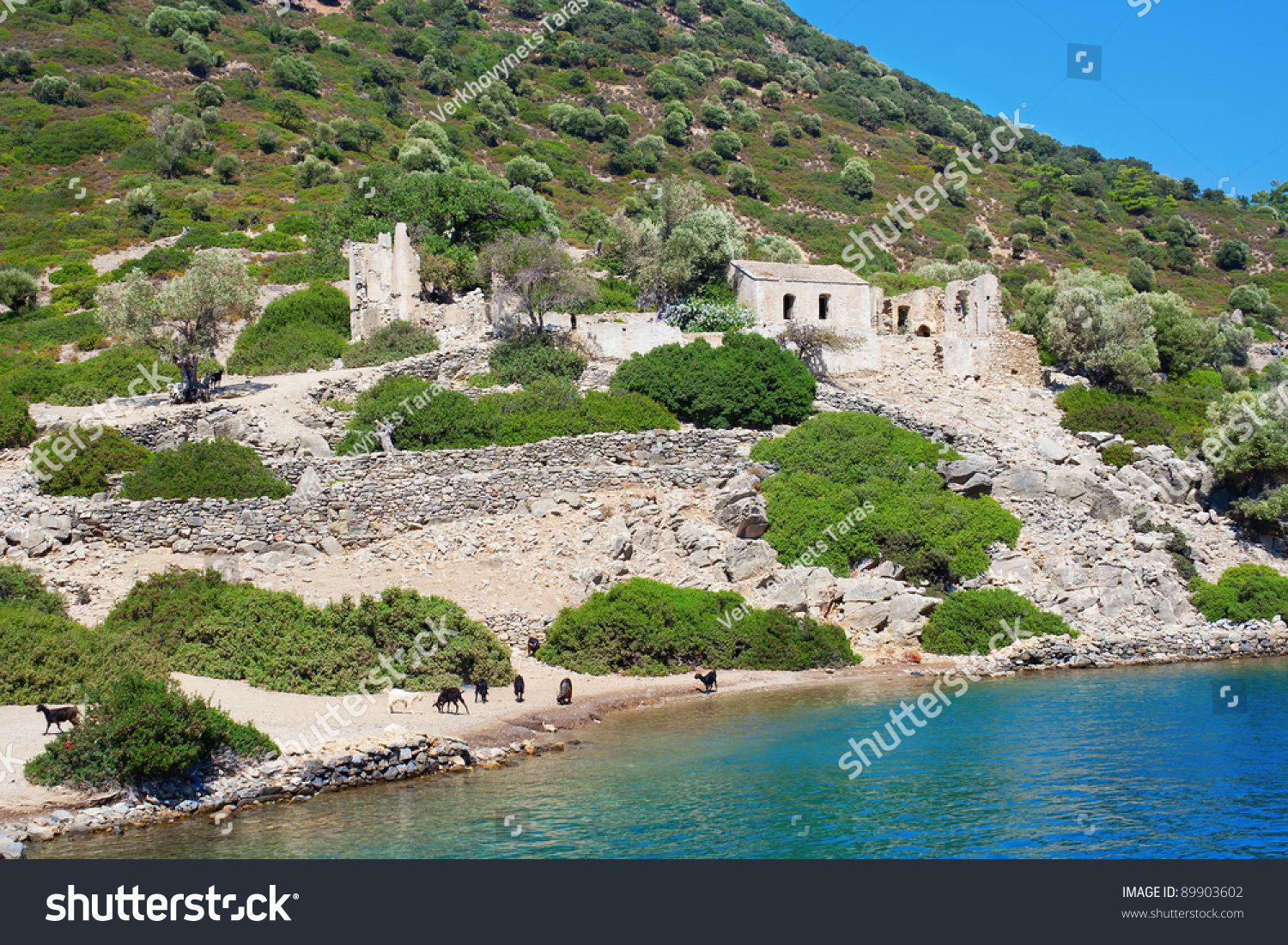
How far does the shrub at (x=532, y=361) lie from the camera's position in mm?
30359

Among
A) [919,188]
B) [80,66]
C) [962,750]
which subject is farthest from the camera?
[919,188]

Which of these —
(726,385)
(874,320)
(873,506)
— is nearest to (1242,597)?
(873,506)

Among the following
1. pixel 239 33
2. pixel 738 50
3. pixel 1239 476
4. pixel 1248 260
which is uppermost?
pixel 738 50

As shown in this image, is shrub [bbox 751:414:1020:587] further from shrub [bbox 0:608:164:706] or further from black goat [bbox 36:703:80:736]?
black goat [bbox 36:703:80:736]

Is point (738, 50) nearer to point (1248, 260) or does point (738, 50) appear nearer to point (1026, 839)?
point (1248, 260)

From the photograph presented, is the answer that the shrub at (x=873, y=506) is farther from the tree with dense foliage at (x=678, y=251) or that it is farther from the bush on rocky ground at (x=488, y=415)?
the tree with dense foliage at (x=678, y=251)

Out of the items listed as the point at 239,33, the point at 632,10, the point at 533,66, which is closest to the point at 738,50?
the point at 632,10

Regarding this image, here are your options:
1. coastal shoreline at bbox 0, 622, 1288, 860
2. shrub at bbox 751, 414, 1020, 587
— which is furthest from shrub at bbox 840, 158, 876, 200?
coastal shoreline at bbox 0, 622, 1288, 860

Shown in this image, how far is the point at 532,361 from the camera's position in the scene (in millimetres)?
30781

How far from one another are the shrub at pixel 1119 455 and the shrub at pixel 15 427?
2925cm

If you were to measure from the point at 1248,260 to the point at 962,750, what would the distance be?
80.5 metres

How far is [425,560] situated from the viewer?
2114cm

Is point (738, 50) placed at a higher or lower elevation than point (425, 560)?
higher

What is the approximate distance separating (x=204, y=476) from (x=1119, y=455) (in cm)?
2454
